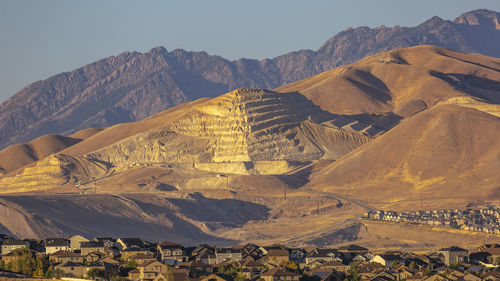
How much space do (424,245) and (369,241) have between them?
32.6ft

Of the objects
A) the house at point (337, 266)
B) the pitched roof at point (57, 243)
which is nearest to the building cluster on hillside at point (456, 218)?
the house at point (337, 266)

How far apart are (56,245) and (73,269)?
15.2 metres

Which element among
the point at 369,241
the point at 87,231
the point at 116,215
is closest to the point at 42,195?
the point at 116,215

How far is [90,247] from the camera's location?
294 feet

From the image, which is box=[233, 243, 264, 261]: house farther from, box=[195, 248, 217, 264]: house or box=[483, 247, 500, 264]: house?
box=[483, 247, 500, 264]: house

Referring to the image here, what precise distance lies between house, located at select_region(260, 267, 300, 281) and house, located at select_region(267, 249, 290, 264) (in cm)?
979

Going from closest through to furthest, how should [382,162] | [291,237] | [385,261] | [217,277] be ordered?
[217,277] < [385,261] < [291,237] < [382,162]

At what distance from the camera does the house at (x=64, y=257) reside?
82.3 metres

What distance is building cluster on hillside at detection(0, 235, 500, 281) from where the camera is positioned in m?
74.9

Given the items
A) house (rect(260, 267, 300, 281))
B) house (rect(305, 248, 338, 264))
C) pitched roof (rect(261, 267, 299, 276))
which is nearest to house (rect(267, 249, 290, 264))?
house (rect(305, 248, 338, 264))

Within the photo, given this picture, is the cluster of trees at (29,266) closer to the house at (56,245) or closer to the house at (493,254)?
the house at (56,245)

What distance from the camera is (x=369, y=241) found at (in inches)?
5812

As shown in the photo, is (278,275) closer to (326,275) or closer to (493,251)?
(326,275)

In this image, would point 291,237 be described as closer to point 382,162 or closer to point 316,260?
point 382,162
